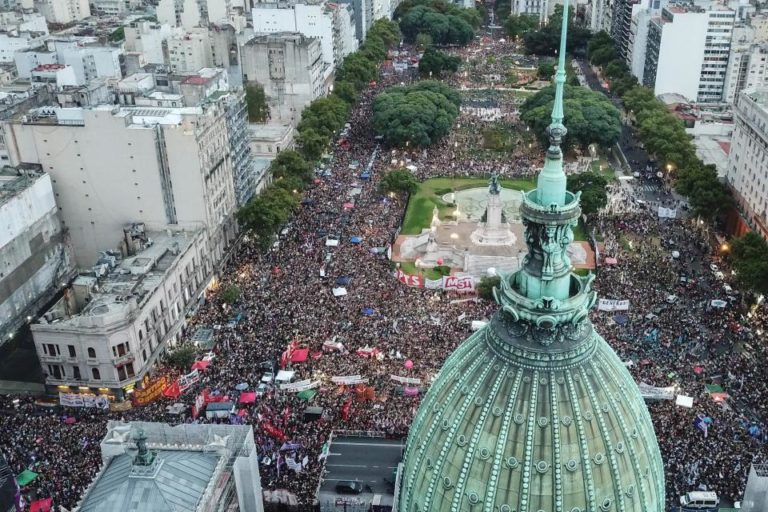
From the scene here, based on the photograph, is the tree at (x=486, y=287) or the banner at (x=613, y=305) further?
the tree at (x=486, y=287)

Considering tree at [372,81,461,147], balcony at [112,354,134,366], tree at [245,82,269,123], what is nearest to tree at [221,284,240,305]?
balcony at [112,354,134,366]

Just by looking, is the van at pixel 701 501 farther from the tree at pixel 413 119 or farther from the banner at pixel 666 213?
the tree at pixel 413 119

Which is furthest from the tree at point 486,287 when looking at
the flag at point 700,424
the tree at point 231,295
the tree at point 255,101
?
the tree at point 255,101

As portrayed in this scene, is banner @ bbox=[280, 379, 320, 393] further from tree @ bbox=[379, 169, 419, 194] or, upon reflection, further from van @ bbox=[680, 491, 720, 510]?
tree @ bbox=[379, 169, 419, 194]

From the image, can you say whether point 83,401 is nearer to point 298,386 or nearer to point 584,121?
point 298,386

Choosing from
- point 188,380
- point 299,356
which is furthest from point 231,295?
point 188,380

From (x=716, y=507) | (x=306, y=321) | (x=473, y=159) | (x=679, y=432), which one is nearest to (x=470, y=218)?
(x=473, y=159)
